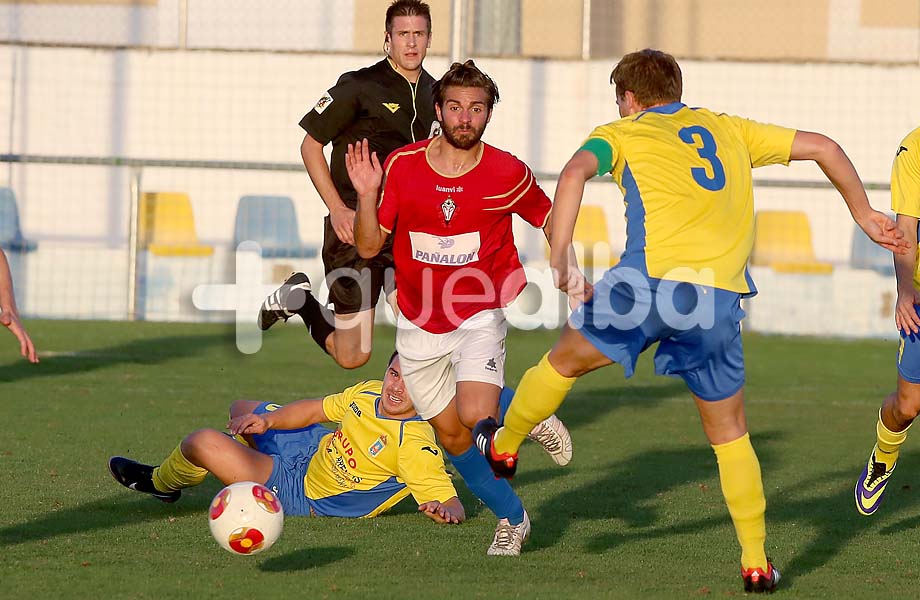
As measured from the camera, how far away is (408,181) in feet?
18.7

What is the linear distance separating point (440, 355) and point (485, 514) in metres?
0.98

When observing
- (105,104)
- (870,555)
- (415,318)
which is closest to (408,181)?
(415,318)

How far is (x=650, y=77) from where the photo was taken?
4977mm

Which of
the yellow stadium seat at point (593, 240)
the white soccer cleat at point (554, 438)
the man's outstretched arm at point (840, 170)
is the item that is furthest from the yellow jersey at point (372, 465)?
the yellow stadium seat at point (593, 240)

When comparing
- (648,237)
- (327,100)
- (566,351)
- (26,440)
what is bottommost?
(26,440)

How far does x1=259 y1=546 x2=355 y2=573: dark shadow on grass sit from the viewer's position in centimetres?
519

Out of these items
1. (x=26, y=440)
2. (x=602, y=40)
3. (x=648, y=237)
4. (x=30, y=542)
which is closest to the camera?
(x=648, y=237)

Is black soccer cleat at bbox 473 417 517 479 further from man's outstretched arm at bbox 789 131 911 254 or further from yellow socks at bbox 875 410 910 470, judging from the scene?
yellow socks at bbox 875 410 910 470

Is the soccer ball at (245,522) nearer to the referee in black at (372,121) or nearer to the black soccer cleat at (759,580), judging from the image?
the black soccer cleat at (759,580)

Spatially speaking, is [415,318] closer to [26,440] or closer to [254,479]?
[254,479]

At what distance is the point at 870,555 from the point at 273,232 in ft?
38.5

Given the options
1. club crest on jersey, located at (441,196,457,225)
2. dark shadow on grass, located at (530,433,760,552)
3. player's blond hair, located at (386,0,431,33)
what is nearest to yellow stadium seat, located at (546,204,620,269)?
dark shadow on grass, located at (530,433,760,552)

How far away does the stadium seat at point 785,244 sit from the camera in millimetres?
16469

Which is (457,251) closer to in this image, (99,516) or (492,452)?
(492,452)
